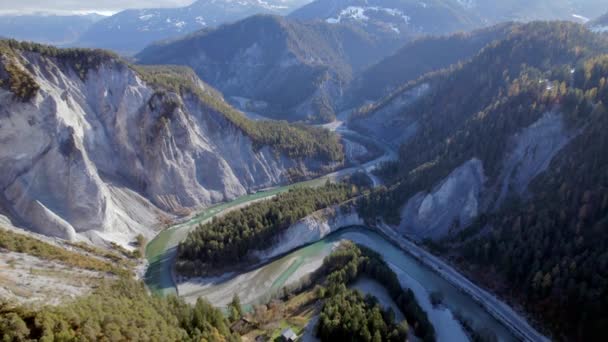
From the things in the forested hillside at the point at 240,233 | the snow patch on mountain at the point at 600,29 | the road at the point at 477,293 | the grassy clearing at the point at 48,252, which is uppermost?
the snow patch on mountain at the point at 600,29

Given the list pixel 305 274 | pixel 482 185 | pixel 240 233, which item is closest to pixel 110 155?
pixel 240 233

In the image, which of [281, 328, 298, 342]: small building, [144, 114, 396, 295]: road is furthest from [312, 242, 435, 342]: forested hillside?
[144, 114, 396, 295]: road

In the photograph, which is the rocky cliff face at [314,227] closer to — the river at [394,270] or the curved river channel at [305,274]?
the curved river channel at [305,274]

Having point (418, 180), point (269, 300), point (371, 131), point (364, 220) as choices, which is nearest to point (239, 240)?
point (269, 300)

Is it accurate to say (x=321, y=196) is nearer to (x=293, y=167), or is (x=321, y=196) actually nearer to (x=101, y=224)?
(x=293, y=167)

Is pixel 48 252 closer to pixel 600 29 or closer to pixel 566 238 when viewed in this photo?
pixel 566 238

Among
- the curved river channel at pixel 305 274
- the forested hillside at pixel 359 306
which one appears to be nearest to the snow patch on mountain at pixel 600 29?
the curved river channel at pixel 305 274
